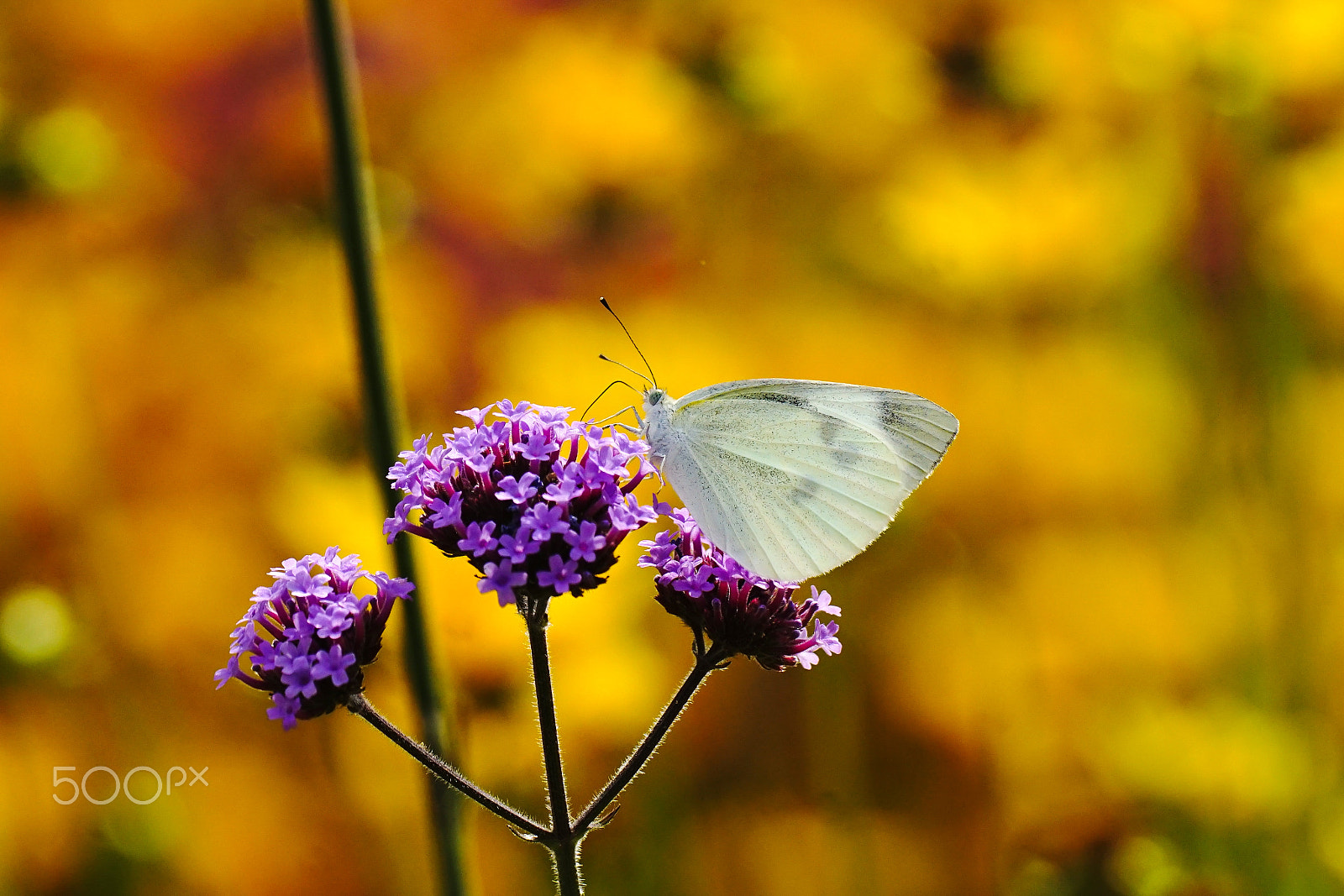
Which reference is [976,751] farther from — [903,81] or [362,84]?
[362,84]

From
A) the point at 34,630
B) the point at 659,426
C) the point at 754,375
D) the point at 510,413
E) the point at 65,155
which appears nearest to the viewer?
the point at 510,413

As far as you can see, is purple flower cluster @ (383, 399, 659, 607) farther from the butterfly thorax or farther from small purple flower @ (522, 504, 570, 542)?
the butterfly thorax

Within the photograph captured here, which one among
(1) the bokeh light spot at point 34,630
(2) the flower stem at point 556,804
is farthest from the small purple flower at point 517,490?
(1) the bokeh light spot at point 34,630

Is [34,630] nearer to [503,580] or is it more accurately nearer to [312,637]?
[312,637]

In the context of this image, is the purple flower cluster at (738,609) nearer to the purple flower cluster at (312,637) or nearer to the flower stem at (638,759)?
the flower stem at (638,759)

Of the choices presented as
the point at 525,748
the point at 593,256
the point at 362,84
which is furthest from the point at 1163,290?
the point at 362,84

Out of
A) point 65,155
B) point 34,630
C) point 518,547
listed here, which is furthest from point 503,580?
point 65,155
